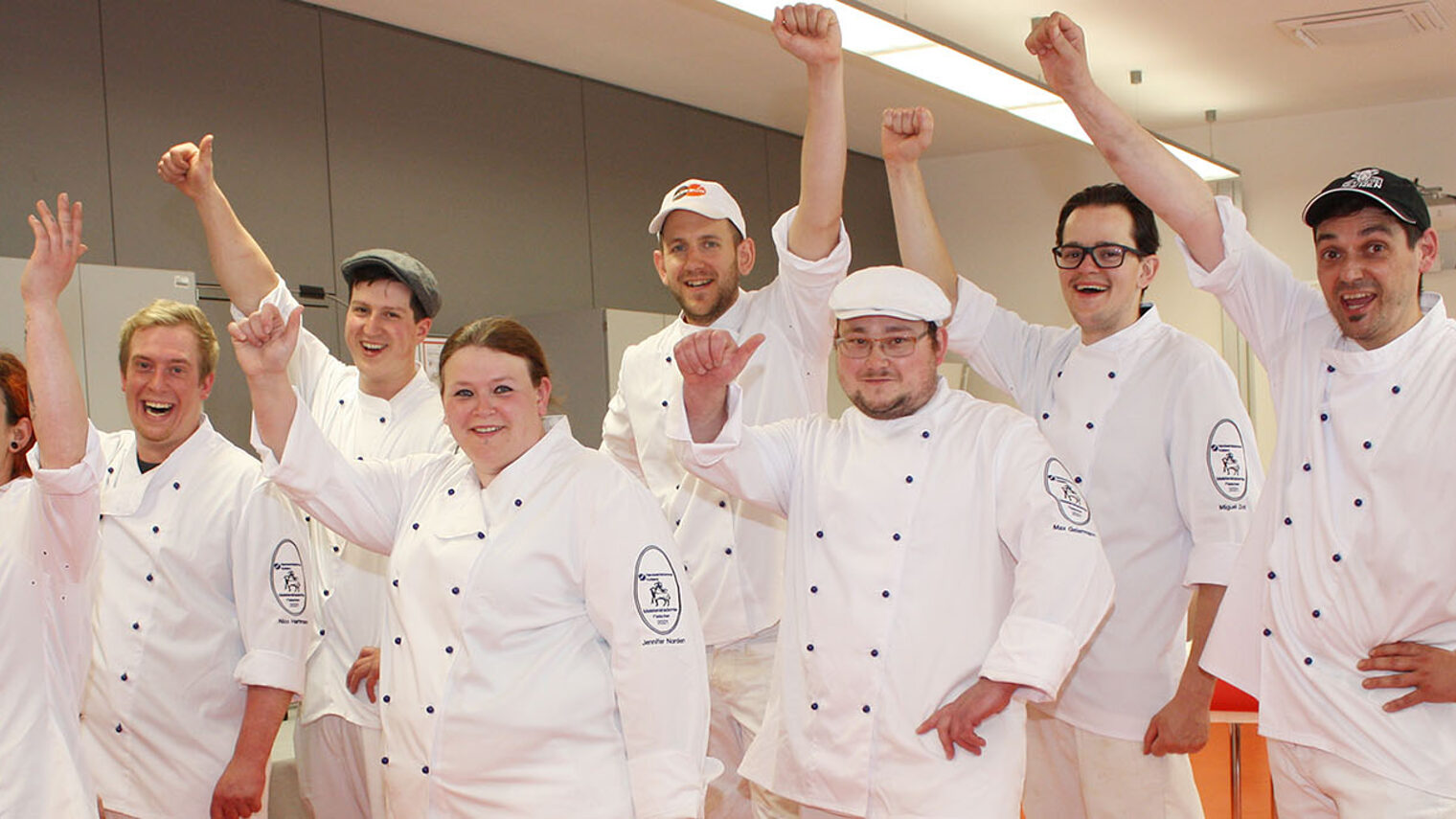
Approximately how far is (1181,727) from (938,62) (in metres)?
2.53

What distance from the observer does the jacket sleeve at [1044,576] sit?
2.19 m

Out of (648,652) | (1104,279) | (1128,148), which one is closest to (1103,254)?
(1104,279)

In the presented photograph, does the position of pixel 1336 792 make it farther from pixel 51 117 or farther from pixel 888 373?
pixel 51 117

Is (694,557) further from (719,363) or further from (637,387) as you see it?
(719,363)

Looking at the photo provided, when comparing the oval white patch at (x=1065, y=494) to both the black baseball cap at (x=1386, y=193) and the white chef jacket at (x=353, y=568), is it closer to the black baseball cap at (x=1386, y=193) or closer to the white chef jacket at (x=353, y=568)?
the black baseball cap at (x=1386, y=193)

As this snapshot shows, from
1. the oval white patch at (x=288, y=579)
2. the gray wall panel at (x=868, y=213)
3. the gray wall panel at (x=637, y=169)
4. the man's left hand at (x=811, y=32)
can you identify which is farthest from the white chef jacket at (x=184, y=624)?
the gray wall panel at (x=868, y=213)

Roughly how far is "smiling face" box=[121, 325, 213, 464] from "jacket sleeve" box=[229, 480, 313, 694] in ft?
0.65

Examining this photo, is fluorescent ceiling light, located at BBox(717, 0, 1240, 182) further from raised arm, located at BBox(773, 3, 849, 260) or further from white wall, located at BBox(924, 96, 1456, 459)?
white wall, located at BBox(924, 96, 1456, 459)

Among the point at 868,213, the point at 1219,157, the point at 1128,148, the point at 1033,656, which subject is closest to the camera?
the point at 1033,656

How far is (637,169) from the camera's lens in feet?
22.0

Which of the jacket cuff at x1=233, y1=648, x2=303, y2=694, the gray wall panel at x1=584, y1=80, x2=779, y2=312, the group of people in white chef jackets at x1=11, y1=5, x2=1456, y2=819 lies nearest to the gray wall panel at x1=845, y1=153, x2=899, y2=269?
the gray wall panel at x1=584, y1=80, x2=779, y2=312

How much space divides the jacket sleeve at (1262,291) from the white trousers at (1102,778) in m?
0.83

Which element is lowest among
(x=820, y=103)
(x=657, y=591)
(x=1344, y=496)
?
(x=657, y=591)

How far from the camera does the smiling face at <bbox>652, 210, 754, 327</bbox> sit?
3.05m
